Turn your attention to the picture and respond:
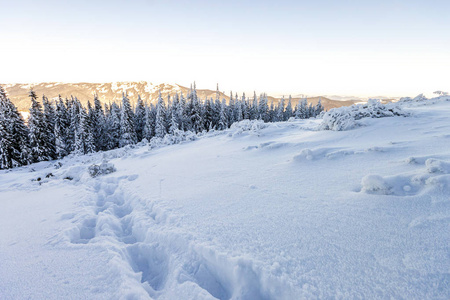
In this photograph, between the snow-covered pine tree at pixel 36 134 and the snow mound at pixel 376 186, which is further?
the snow-covered pine tree at pixel 36 134

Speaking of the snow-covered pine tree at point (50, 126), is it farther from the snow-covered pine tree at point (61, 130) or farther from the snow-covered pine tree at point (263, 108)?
the snow-covered pine tree at point (263, 108)

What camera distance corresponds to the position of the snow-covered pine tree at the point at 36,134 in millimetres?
29328

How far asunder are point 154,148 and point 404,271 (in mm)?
12185


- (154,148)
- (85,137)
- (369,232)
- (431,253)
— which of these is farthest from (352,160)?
(85,137)

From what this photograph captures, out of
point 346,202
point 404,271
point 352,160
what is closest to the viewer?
point 404,271

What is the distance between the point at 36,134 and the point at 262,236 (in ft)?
130

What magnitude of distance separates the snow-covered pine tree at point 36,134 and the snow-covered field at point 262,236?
1332 inches

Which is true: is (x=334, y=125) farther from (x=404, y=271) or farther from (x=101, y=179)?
(x=101, y=179)

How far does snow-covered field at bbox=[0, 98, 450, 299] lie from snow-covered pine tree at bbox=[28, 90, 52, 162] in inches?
1332

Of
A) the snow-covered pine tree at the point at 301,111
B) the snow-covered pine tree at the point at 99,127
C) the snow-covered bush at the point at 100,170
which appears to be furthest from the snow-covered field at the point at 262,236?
the snow-covered pine tree at the point at 301,111

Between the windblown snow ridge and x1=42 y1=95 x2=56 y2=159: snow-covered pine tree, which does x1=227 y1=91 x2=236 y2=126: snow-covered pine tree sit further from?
the windblown snow ridge

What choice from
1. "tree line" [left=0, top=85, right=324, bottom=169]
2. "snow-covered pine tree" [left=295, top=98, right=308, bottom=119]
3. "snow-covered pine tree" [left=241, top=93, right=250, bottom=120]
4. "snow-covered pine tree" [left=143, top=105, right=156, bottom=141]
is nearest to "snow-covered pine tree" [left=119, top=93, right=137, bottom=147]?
"tree line" [left=0, top=85, right=324, bottom=169]

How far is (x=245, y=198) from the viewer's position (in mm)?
3502

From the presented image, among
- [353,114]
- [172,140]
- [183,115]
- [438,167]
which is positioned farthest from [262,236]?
[183,115]
